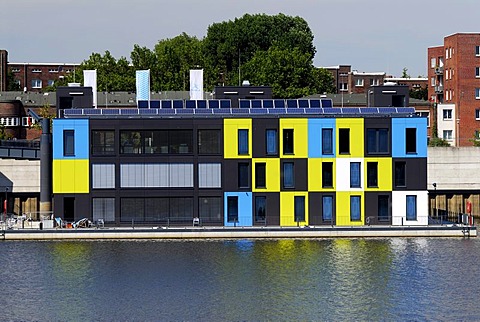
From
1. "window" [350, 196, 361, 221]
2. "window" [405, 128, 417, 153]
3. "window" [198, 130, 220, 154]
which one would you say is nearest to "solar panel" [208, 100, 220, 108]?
"window" [198, 130, 220, 154]

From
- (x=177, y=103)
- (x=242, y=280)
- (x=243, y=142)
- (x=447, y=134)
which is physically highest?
(x=177, y=103)

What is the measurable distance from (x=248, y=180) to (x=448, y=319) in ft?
109

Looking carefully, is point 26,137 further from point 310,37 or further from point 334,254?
point 334,254

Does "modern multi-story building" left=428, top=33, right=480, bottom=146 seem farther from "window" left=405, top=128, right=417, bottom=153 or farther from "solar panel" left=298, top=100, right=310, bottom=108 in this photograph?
"solar panel" left=298, top=100, right=310, bottom=108

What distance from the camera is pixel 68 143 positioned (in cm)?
8319

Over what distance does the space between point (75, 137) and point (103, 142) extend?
2.16 m

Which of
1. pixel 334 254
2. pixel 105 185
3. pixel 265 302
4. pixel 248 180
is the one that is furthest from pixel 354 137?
pixel 265 302

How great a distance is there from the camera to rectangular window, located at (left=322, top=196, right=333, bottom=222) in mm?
83438

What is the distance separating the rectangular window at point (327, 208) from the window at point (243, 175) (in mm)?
6108

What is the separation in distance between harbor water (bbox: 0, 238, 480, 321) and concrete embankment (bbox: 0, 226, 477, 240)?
3.68 ft

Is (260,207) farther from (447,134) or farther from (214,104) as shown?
(447,134)

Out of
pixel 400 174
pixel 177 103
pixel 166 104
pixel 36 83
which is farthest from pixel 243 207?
pixel 36 83

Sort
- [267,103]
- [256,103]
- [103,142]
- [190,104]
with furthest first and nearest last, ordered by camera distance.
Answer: [256,103] < [267,103] < [190,104] < [103,142]

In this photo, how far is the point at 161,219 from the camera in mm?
82750
